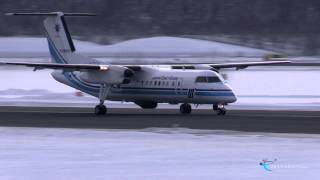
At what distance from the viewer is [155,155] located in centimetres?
1495

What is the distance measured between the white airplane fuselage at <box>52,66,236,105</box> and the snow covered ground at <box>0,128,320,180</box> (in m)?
8.35

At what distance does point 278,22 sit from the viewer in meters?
75.9

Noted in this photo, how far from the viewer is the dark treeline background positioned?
7225 cm

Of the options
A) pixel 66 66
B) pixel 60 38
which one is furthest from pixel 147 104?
pixel 60 38

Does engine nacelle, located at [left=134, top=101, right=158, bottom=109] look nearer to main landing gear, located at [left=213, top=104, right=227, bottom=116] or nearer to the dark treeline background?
main landing gear, located at [left=213, top=104, right=227, bottom=116]

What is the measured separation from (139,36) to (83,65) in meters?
49.6

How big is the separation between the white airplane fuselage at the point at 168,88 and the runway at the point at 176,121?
2.22 feet

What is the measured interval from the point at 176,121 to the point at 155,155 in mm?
9677

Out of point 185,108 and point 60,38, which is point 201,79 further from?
point 60,38

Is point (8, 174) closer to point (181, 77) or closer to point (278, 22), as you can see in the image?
point (181, 77)

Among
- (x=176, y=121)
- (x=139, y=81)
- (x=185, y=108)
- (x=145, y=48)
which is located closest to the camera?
(x=176, y=121)

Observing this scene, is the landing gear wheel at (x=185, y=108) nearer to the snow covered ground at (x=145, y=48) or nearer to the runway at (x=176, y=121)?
the runway at (x=176, y=121)

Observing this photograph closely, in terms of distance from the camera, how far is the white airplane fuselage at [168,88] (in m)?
28.6

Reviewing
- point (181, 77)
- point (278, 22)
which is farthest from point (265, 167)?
point (278, 22)
